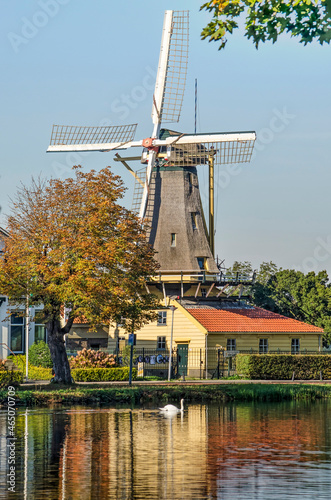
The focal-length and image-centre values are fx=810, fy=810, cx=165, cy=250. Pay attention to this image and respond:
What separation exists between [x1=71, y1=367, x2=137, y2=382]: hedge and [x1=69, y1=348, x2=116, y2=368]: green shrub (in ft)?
5.38

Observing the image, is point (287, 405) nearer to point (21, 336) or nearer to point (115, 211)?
point (115, 211)

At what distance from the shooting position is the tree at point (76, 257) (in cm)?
3547

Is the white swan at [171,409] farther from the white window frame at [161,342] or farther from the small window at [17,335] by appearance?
the white window frame at [161,342]

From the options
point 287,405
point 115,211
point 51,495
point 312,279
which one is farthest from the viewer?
point 312,279

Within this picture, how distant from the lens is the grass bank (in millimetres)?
32344

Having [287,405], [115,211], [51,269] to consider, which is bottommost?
[287,405]

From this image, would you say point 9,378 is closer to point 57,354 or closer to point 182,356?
point 57,354

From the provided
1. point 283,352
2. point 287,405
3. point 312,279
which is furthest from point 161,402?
point 312,279

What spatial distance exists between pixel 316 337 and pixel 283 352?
283 centimetres

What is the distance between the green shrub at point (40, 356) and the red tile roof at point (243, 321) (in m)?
10.1

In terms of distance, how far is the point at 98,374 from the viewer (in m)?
44.0

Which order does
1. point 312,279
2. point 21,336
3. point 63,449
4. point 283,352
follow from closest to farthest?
point 63,449, point 21,336, point 283,352, point 312,279

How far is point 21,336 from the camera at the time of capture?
47.1 metres

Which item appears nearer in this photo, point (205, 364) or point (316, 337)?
point (205, 364)
